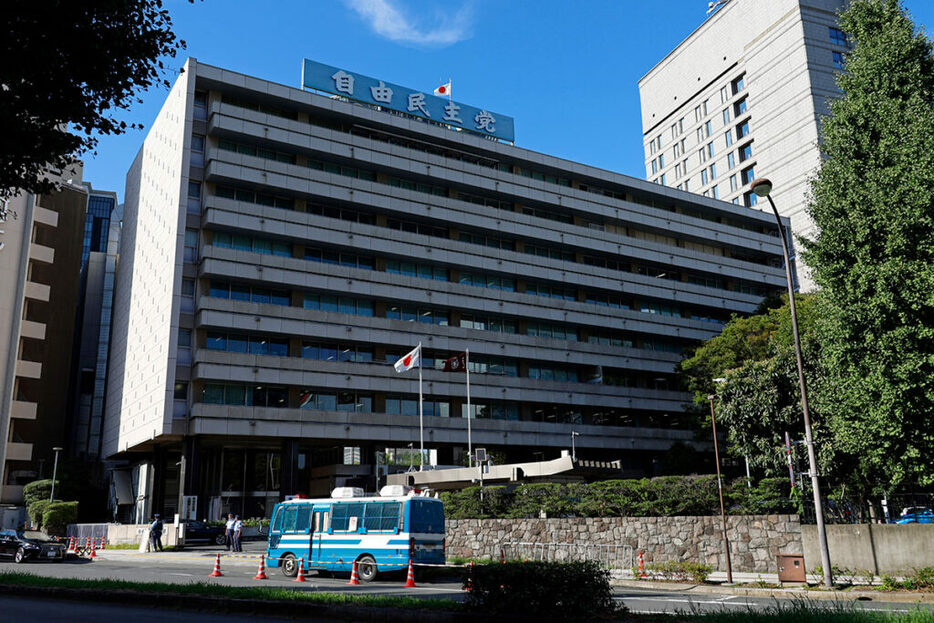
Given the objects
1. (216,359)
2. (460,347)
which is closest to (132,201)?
(216,359)

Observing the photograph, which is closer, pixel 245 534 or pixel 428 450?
pixel 245 534

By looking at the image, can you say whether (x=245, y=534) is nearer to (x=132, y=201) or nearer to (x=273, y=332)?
(x=273, y=332)

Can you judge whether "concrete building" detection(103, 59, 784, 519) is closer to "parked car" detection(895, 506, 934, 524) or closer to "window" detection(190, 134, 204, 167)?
"window" detection(190, 134, 204, 167)

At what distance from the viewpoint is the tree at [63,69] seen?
12922 mm

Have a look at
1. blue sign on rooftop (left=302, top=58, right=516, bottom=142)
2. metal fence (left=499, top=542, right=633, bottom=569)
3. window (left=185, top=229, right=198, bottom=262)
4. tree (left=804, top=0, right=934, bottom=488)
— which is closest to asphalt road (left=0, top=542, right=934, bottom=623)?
tree (left=804, top=0, right=934, bottom=488)

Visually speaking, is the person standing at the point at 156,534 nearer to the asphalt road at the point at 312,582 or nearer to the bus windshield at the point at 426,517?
the asphalt road at the point at 312,582

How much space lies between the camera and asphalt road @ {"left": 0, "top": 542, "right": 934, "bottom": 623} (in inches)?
591

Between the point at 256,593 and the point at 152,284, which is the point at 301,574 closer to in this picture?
the point at 256,593

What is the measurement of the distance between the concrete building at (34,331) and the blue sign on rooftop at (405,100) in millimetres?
28073

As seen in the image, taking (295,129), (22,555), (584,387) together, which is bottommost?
(22,555)

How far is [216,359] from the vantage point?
50.3 meters

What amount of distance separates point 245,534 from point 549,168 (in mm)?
→ 41837

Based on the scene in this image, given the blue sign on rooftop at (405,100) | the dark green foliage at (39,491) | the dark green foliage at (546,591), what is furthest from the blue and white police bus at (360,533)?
the dark green foliage at (39,491)

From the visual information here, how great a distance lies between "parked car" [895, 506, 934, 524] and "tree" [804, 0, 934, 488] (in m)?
0.78
